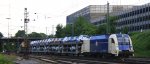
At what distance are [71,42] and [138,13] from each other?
58275 millimetres

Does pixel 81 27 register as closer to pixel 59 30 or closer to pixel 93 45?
pixel 59 30

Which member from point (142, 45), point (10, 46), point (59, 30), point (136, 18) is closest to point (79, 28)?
point (136, 18)

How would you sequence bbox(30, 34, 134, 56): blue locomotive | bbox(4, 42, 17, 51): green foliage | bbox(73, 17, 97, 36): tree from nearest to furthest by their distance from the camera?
1. bbox(30, 34, 134, 56): blue locomotive
2. bbox(73, 17, 97, 36): tree
3. bbox(4, 42, 17, 51): green foliage

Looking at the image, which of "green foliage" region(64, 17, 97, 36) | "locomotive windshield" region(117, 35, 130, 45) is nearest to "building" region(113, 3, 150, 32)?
"green foliage" region(64, 17, 97, 36)

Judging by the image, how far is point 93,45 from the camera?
57.2 m

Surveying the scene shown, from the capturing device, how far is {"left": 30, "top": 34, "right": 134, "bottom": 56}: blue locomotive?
48375mm

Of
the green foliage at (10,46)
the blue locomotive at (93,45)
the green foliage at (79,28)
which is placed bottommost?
the blue locomotive at (93,45)

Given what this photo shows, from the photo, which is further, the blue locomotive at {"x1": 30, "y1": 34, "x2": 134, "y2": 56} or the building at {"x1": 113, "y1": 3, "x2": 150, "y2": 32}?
the building at {"x1": 113, "y1": 3, "x2": 150, "y2": 32}

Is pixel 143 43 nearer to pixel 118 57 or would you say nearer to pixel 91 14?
pixel 118 57

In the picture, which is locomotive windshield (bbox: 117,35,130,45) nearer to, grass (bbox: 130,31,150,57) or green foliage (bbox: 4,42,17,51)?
grass (bbox: 130,31,150,57)

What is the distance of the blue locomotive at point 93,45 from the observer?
48.4 metres

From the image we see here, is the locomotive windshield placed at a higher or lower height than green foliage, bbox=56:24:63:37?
lower

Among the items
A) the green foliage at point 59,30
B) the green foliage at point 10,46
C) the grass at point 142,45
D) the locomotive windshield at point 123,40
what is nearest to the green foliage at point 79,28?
the green foliage at point 59,30

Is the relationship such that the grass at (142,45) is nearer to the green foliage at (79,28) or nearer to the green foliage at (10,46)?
the green foliage at (79,28)
